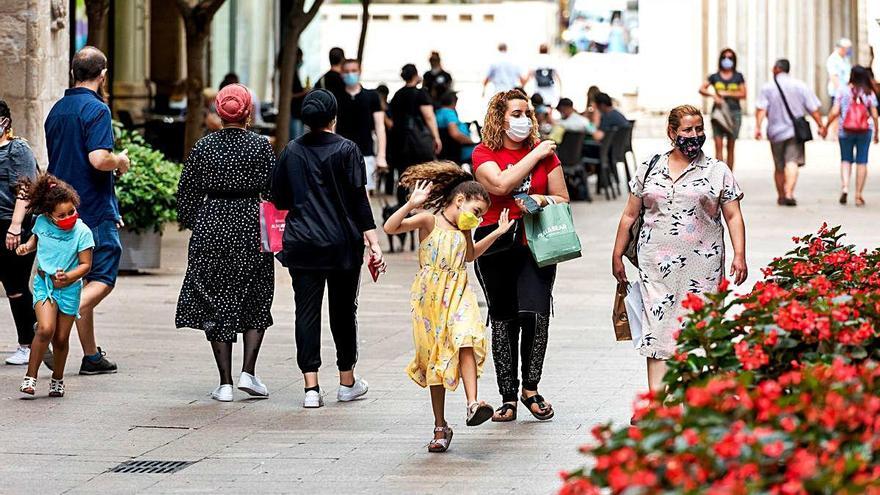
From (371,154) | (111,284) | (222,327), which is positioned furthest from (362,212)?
(371,154)

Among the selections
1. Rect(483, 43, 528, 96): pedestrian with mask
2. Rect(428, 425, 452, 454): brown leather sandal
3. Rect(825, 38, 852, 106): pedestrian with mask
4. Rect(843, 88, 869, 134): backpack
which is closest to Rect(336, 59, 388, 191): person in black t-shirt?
Rect(843, 88, 869, 134): backpack

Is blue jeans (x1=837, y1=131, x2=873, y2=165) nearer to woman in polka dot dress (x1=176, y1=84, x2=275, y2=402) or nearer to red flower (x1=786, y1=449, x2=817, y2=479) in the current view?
woman in polka dot dress (x1=176, y1=84, x2=275, y2=402)

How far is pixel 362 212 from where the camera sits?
921 centimetres

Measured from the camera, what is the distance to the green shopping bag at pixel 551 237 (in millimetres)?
8555

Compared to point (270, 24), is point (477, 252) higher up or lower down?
lower down

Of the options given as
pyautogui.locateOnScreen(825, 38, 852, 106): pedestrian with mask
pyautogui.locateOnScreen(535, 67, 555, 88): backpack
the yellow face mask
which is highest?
pyautogui.locateOnScreen(825, 38, 852, 106): pedestrian with mask

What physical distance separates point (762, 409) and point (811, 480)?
0.49m

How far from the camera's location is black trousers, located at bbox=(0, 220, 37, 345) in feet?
33.9

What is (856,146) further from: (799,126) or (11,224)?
(11,224)

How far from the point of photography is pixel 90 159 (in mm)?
9852

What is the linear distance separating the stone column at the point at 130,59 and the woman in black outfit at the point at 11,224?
1721cm

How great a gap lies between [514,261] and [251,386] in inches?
62.7

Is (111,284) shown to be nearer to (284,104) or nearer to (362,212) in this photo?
(362,212)

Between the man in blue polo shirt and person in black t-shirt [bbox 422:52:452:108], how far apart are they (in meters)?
9.86
